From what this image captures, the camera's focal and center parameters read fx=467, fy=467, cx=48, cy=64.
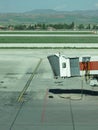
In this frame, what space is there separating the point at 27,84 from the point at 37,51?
145 ft

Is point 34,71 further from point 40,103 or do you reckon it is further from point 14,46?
point 14,46

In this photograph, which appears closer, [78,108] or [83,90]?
[78,108]

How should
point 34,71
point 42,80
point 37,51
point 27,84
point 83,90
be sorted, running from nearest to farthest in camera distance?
point 83,90 < point 27,84 < point 42,80 < point 34,71 < point 37,51

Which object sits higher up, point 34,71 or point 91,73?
point 91,73

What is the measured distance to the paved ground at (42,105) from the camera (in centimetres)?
3219

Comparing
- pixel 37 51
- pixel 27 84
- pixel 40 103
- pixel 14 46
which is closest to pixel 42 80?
pixel 27 84

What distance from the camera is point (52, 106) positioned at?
38.4 meters

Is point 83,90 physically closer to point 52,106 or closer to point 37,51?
point 52,106

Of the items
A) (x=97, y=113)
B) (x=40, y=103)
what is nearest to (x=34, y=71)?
(x=40, y=103)

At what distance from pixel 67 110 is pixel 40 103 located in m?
3.70

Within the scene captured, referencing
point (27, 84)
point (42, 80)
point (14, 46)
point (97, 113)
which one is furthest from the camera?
point (14, 46)

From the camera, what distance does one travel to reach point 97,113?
35.8 m

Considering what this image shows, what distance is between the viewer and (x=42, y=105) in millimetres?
38875

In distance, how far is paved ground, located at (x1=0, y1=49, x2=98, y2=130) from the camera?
106 ft
